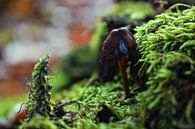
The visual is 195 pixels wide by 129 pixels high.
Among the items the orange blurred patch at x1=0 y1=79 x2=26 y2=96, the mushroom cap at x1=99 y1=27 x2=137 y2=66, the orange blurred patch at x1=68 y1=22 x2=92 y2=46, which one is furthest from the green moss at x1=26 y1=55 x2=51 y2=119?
the orange blurred patch at x1=68 y1=22 x2=92 y2=46

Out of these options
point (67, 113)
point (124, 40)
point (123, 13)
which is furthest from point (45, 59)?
point (123, 13)

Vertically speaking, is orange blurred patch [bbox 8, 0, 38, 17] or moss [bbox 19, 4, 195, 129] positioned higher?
orange blurred patch [bbox 8, 0, 38, 17]

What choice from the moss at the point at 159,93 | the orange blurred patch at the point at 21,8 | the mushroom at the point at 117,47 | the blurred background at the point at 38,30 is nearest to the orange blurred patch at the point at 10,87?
the blurred background at the point at 38,30


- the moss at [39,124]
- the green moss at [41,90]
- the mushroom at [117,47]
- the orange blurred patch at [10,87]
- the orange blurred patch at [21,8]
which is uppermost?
the orange blurred patch at [21,8]

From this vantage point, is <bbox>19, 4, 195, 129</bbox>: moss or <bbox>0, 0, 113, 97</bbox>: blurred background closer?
<bbox>19, 4, 195, 129</bbox>: moss

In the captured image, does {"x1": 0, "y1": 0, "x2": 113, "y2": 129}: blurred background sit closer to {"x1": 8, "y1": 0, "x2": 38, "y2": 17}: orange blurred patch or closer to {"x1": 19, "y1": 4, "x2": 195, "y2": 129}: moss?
{"x1": 8, "y1": 0, "x2": 38, "y2": 17}: orange blurred patch

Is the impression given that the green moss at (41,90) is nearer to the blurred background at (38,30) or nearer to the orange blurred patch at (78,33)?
the blurred background at (38,30)

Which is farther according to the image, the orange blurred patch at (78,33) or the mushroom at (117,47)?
the orange blurred patch at (78,33)

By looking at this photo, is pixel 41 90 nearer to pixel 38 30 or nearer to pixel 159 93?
pixel 159 93
